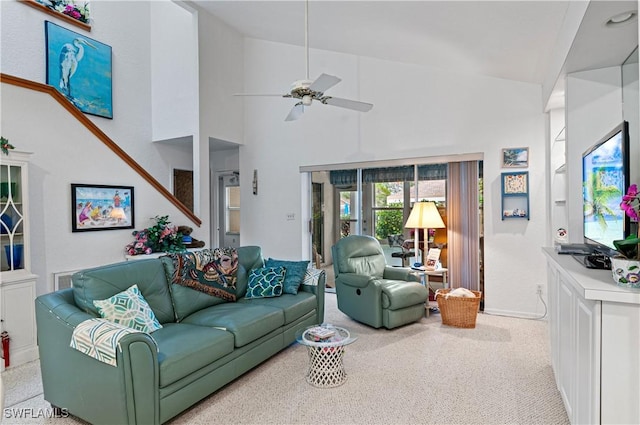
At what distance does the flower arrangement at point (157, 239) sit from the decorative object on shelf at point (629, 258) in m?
4.30

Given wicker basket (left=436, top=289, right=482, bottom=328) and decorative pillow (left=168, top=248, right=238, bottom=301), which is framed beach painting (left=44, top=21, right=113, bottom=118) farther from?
wicker basket (left=436, top=289, right=482, bottom=328)

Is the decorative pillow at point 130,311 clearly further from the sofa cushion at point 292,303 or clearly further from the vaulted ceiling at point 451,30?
the vaulted ceiling at point 451,30

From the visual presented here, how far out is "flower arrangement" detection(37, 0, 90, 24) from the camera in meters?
5.05

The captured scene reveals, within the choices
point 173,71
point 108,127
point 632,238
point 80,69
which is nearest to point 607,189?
point 632,238

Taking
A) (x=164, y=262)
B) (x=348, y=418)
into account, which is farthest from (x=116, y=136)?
(x=348, y=418)

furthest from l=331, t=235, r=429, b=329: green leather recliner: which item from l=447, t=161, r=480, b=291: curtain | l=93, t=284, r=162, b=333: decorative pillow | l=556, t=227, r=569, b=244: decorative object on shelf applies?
l=93, t=284, r=162, b=333: decorative pillow

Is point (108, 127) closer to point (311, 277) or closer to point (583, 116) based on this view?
point (311, 277)

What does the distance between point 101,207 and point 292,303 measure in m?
2.46

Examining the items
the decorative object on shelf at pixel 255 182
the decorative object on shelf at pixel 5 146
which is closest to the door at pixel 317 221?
the decorative object on shelf at pixel 255 182

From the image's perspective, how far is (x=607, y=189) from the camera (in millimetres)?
2078

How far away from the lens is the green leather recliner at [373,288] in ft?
12.3

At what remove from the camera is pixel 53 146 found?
3.53 meters

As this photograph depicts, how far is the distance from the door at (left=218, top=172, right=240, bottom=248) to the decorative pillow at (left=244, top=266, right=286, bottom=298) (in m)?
3.43

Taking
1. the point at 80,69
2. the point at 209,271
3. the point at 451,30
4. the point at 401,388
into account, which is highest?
the point at 80,69
